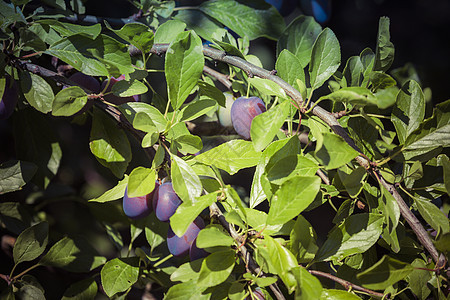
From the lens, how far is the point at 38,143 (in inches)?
30.1

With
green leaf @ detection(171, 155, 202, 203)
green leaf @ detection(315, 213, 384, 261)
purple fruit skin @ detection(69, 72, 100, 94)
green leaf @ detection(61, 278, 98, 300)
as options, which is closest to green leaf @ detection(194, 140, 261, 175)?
green leaf @ detection(171, 155, 202, 203)

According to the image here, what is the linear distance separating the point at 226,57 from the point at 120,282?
373mm

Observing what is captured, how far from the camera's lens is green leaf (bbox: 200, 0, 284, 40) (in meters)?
0.81

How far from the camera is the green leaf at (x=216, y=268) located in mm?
414

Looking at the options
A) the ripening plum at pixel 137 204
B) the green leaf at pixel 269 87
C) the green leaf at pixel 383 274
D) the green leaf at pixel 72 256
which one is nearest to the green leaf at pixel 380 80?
the green leaf at pixel 269 87

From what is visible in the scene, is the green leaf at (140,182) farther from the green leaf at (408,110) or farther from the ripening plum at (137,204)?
the green leaf at (408,110)

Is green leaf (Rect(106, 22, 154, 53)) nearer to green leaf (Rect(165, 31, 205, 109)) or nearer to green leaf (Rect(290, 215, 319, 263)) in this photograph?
green leaf (Rect(165, 31, 205, 109))

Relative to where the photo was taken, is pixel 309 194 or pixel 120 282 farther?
pixel 120 282

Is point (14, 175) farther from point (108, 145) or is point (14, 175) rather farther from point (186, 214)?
point (186, 214)

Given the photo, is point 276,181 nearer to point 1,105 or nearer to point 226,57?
point 226,57

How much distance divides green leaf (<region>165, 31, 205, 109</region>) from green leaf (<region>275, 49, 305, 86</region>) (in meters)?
0.12

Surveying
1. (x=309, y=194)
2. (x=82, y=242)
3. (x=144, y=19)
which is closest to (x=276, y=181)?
(x=309, y=194)

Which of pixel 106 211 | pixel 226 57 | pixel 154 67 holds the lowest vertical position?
pixel 106 211

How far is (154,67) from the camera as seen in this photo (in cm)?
84
